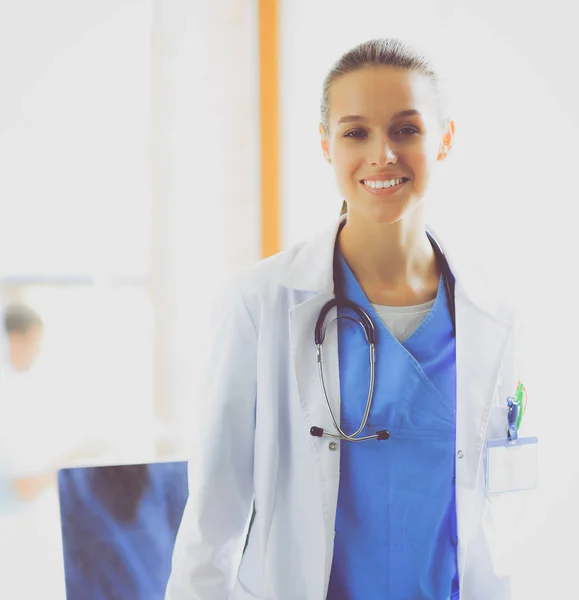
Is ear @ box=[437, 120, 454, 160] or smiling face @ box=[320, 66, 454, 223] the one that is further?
ear @ box=[437, 120, 454, 160]

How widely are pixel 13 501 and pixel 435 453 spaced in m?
1.32

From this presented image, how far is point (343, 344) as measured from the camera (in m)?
1.01

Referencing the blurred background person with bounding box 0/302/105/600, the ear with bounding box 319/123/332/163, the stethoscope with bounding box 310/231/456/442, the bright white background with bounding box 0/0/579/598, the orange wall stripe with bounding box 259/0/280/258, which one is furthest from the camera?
the orange wall stripe with bounding box 259/0/280/258

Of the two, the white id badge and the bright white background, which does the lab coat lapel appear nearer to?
the white id badge

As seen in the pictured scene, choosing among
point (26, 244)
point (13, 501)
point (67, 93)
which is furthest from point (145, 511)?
point (67, 93)

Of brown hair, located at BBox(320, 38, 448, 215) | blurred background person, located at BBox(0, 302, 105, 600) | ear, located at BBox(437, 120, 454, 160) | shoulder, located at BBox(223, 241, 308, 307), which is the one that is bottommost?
blurred background person, located at BBox(0, 302, 105, 600)

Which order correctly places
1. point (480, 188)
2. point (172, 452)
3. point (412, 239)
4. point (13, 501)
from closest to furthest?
point (412, 239)
point (480, 188)
point (13, 501)
point (172, 452)

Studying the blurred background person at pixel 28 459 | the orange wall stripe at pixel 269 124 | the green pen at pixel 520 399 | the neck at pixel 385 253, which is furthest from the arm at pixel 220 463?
the orange wall stripe at pixel 269 124

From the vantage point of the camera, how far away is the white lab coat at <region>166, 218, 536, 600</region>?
965 millimetres

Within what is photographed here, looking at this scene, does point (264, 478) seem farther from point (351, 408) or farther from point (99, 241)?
point (99, 241)

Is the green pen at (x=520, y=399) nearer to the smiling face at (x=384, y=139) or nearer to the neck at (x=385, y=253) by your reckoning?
the neck at (x=385, y=253)

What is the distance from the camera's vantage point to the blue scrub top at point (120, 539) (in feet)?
3.58

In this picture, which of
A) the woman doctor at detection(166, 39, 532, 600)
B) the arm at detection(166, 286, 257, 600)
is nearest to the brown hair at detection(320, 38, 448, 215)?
the woman doctor at detection(166, 39, 532, 600)

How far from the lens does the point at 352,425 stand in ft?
3.16
